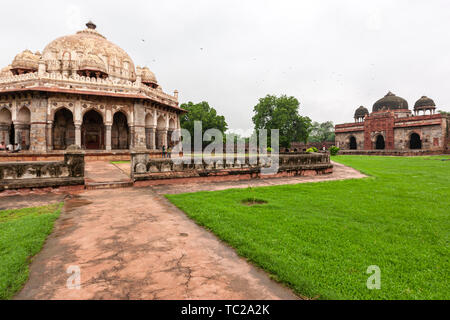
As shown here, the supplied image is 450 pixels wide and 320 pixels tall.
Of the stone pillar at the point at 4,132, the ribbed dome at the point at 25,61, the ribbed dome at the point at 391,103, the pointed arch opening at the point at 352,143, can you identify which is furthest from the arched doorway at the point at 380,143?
the stone pillar at the point at 4,132

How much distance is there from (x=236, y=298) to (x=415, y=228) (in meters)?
3.37

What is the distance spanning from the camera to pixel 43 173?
692cm

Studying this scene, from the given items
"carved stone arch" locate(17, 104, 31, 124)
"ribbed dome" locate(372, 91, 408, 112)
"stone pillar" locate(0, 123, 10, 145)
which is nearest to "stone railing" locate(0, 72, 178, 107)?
"carved stone arch" locate(17, 104, 31, 124)

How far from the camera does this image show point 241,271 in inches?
98.5

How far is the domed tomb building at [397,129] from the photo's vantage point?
3083cm

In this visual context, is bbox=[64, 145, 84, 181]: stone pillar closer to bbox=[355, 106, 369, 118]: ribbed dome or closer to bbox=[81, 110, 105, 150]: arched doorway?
bbox=[81, 110, 105, 150]: arched doorway

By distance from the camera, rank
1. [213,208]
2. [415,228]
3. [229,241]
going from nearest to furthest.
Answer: [229,241]
[415,228]
[213,208]

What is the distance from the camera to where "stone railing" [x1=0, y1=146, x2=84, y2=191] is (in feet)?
21.3

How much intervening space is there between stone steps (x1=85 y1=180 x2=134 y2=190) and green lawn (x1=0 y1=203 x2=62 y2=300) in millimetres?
2265

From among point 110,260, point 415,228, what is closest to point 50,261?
point 110,260

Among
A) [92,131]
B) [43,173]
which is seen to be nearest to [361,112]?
[92,131]

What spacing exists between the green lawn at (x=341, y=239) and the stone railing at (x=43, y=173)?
3.80 m

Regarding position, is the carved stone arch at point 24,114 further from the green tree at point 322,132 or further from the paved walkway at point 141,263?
the green tree at point 322,132
